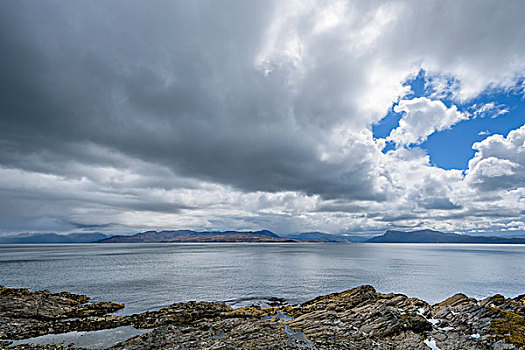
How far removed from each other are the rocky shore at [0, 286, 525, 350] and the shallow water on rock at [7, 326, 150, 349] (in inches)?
53.7

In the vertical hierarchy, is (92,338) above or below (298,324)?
above

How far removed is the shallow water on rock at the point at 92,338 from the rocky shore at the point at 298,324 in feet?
4.47

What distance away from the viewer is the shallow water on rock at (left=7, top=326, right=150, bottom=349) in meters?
35.4

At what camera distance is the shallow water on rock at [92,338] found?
35.4 m

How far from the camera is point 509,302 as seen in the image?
1689 inches

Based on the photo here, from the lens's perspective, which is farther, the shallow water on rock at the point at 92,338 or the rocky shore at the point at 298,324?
the shallow water on rock at the point at 92,338

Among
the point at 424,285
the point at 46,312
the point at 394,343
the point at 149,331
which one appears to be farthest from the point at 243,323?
the point at 424,285

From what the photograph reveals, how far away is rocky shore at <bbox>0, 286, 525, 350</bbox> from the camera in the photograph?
3494cm

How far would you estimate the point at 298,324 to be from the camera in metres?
43.0

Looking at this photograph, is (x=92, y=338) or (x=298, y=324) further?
(x=298, y=324)

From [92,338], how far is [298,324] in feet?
96.4

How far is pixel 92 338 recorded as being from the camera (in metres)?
37.7

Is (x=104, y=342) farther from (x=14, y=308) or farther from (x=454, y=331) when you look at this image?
(x=454, y=331)

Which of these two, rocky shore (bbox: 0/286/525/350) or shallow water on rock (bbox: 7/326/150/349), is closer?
rocky shore (bbox: 0/286/525/350)
